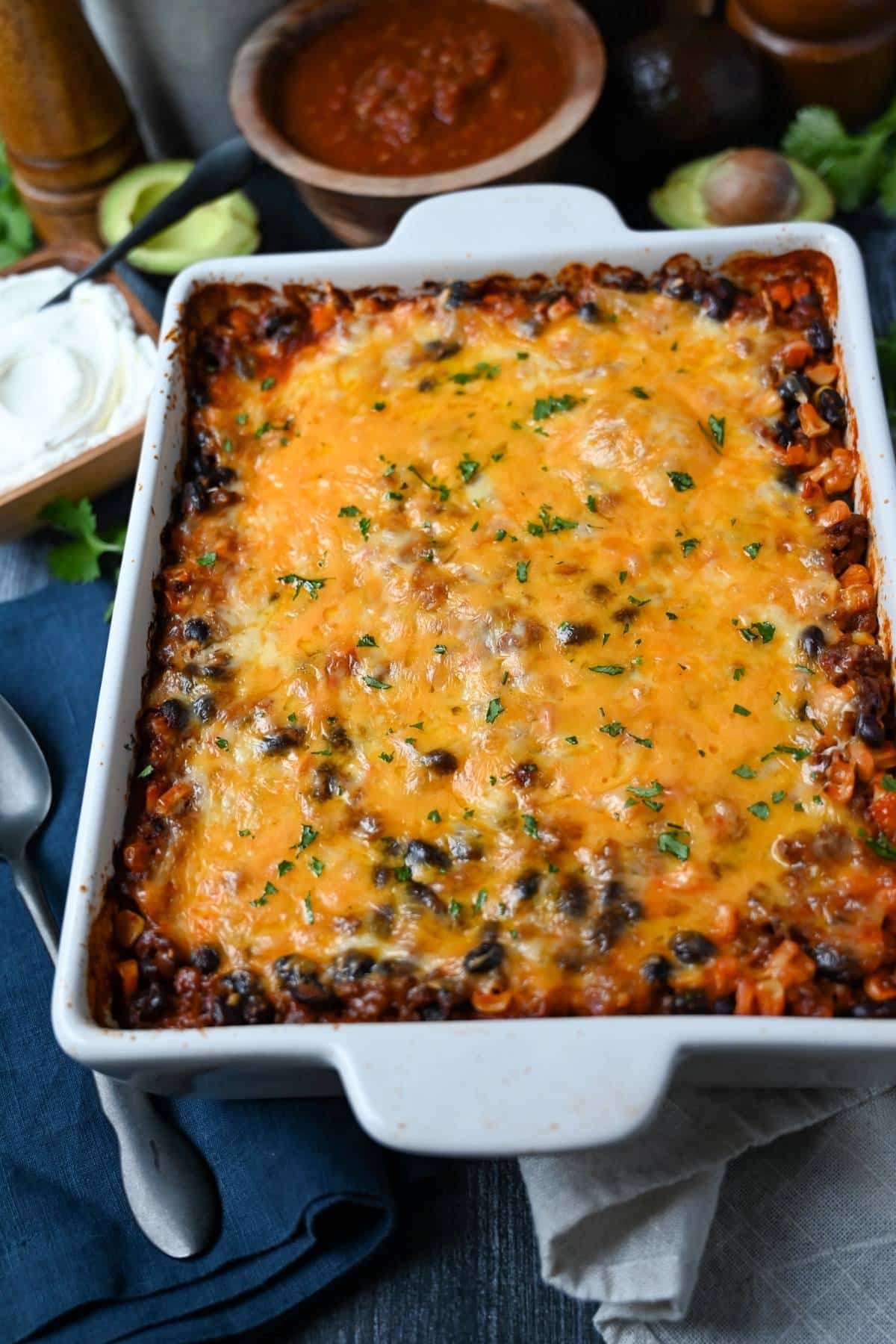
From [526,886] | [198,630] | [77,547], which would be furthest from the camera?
[77,547]

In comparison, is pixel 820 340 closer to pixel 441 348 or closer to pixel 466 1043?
pixel 441 348

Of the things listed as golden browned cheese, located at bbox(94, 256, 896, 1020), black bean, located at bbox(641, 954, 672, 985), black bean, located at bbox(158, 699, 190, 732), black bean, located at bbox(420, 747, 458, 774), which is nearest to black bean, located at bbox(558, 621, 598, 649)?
golden browned cheese, located at bbox(94, 256, 896, 1020)

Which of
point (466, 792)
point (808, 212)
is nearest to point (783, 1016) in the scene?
point (466, 792)

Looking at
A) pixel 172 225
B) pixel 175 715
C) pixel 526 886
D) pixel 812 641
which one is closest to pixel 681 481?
pixel 812 641

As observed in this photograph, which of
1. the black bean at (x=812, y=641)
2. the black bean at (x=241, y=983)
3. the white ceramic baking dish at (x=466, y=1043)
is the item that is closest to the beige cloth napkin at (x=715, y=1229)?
the white ceramic baking dish at (x=466, y=1043)

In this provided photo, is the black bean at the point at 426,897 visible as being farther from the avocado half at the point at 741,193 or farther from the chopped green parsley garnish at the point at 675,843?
the avocado half at the point at 741,193

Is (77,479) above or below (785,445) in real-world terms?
above

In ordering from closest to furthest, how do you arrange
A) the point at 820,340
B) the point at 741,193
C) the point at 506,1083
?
1. the point at 506,1083
2. the point at 820,340
3. the point at 741,193
